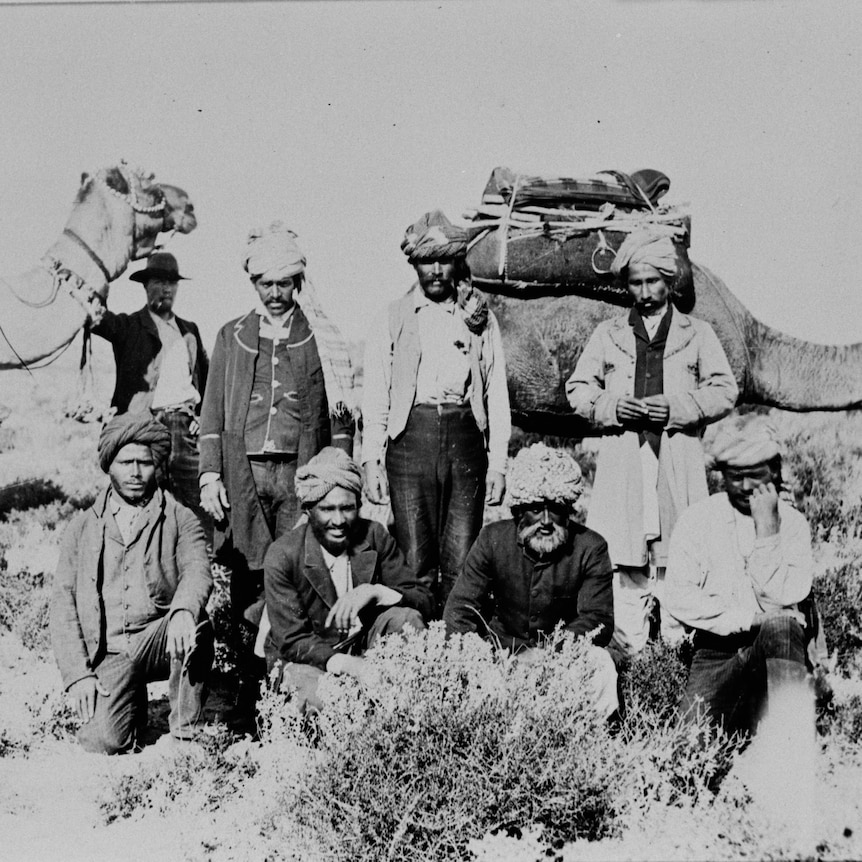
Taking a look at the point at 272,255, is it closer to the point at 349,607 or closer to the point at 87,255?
the point at 87,255

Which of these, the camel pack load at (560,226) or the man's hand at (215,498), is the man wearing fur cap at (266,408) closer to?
the man's hand at (215,498)

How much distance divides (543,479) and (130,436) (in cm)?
206

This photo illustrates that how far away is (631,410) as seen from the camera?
6.20m

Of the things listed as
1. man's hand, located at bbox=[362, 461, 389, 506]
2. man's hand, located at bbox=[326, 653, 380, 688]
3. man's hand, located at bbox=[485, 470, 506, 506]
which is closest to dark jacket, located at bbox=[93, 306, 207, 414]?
man's hand, located at bbox=[362, 461, 389, 506]

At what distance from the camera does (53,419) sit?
28.5 ft

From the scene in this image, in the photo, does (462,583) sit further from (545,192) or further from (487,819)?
(545,192)

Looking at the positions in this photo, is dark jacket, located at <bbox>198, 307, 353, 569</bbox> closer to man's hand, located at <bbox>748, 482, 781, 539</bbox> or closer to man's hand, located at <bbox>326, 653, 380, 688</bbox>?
man's hand, located at <bbox>326, 653, 380, 688</bbox>

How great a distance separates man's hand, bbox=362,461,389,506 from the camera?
20.3 ft

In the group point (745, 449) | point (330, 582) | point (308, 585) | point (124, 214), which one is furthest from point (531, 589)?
point (124, 214)

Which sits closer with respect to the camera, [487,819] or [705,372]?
[487,819]

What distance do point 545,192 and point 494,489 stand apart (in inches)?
73.0

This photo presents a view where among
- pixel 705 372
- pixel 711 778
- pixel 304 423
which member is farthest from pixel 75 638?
pixel 705 372

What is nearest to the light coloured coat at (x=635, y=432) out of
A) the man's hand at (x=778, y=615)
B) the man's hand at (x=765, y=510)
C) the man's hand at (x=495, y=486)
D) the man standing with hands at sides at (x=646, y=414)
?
the man standing with hands at sides at (x=646, y=414)

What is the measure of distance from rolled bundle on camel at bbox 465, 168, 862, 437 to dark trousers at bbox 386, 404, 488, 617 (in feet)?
3.64
